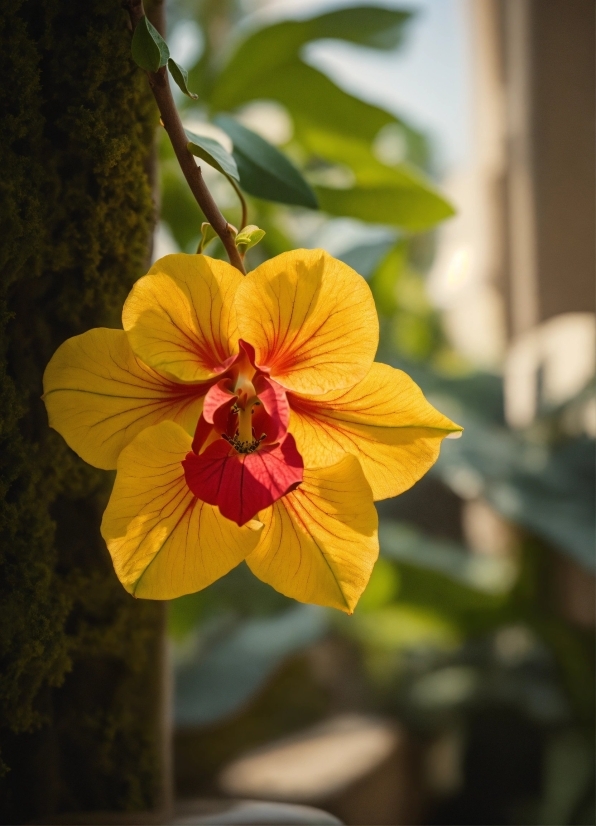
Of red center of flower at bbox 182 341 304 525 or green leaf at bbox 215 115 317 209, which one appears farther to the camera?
green leaf at bbox 215 115 317 209

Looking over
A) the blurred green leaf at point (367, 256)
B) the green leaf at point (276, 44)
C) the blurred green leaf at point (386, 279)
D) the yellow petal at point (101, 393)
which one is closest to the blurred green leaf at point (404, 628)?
the blurred green leaf at point (386, 279)

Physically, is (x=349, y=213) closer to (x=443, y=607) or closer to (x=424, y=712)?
(x=443, y=607)

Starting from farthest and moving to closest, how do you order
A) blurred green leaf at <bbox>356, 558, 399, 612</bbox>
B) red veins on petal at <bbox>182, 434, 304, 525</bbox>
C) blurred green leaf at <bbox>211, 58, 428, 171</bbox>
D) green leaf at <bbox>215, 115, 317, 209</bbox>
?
blurred green leaf at <bbox>356, 558, 399, 612</bbox>, blurred green leaf at <bbox>211, 58, 428, 171</bbox>, green leaf at <bbox>215, 115, 317, 209</bbox>, red veins on petal at <bbox>182, 434, 304, 525</bbox>

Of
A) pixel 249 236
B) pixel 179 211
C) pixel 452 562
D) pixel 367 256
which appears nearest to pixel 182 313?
pixel 249 236

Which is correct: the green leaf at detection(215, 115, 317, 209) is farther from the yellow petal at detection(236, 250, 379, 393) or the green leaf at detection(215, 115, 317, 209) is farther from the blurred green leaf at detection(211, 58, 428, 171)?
the blurred green leaf at detection(211, 58, 428, 171)

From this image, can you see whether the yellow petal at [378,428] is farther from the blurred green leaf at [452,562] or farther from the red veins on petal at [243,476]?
the blurred green leaf at [452,562]

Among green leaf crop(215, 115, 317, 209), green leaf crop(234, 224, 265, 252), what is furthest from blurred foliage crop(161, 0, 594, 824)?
green leaf crop(234, 224, 265, 252)

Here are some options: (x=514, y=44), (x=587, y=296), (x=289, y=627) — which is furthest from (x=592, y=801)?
(x=514, y=44)
